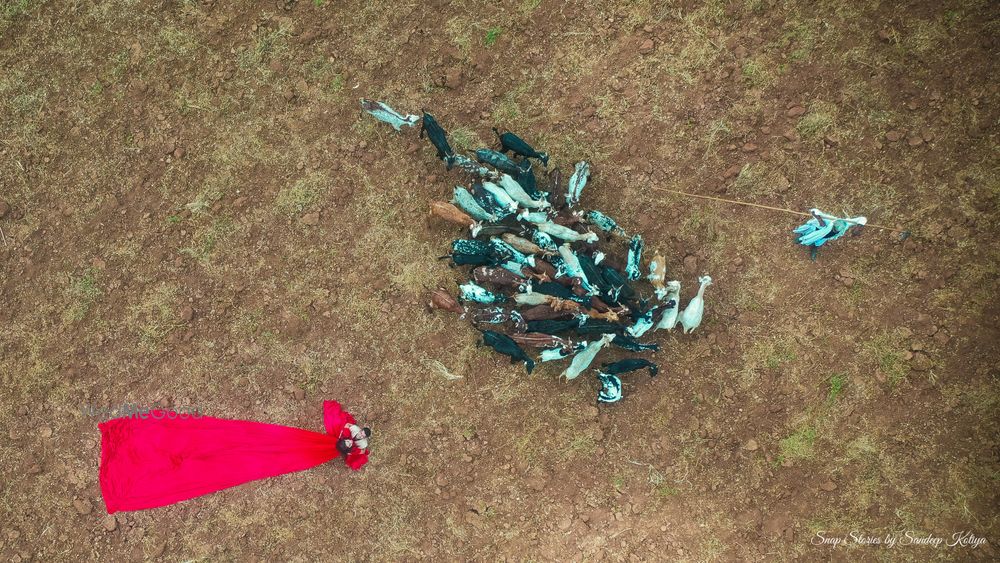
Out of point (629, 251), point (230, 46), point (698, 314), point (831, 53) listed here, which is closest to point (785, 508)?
point (698, 314)

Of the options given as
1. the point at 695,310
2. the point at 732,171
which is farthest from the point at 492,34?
the point at 695,310

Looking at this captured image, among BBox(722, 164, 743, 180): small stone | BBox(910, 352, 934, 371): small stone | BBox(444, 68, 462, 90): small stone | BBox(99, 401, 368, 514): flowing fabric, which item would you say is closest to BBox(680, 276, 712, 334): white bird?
BBox(722, 164, 743, 180): small stone

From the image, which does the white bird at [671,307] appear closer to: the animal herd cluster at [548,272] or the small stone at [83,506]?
the animal herd cluster at [548,272]

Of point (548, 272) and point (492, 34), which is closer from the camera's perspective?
point (548, 272)

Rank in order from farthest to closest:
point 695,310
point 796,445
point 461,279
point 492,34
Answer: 1. point 492,34
2. point 461,279
3. point 796,445
4. point 695,310

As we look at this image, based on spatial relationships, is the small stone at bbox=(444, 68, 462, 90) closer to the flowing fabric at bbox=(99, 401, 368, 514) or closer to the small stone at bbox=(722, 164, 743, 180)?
the small stone at bbox=(722, 164, 743, 180)

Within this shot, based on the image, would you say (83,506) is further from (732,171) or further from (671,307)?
(732,171)

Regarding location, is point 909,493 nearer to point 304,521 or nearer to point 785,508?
point 785,508
